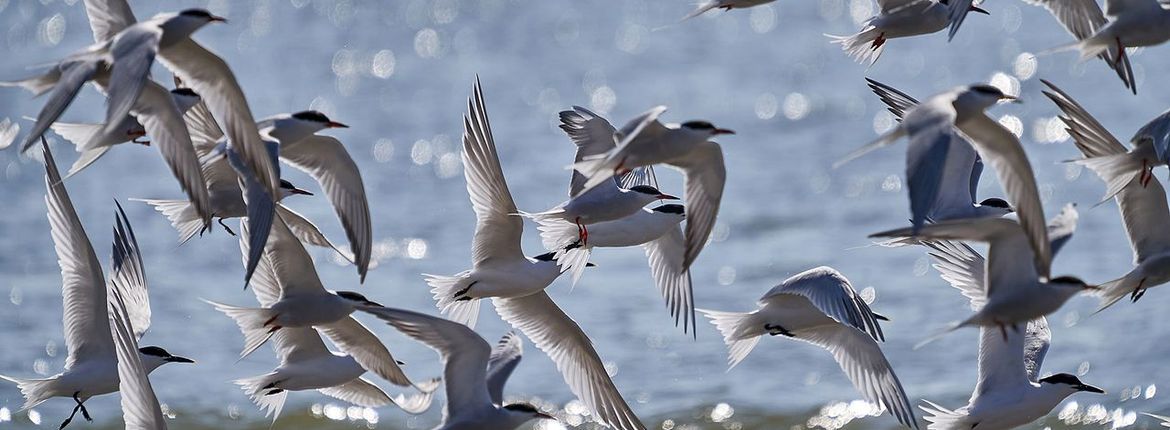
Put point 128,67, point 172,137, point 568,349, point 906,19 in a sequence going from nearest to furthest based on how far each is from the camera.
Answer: point 128,67
point 172,137
point 906,19
point 568,349

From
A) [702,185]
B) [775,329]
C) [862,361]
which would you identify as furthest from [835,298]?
[862,361]

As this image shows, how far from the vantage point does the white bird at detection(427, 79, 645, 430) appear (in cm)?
785

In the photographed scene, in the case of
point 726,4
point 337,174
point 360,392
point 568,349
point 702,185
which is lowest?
point 360,392

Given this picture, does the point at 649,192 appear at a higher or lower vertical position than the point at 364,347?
higher

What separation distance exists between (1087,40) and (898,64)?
689 inches

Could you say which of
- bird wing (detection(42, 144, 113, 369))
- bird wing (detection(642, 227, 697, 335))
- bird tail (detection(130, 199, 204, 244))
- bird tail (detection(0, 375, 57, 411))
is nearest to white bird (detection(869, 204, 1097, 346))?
bird wing (detection(642, 227, 697, 335))

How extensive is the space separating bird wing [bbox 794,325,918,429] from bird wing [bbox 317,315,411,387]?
91.5 inches

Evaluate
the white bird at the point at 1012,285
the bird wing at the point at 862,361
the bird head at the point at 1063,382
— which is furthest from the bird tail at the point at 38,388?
the bird head at the point at 1063,382

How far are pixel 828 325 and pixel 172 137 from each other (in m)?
3.75

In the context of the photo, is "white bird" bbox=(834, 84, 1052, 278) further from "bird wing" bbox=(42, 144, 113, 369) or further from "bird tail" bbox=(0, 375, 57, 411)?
"bird tail" bbox=(0, 375, 57, 411)

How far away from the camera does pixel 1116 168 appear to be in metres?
7.86

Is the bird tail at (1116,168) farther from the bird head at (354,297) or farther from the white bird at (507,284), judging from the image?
the bird head at (354,297)

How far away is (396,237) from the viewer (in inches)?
777

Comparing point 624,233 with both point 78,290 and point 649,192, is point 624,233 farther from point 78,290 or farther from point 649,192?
point 78,290
